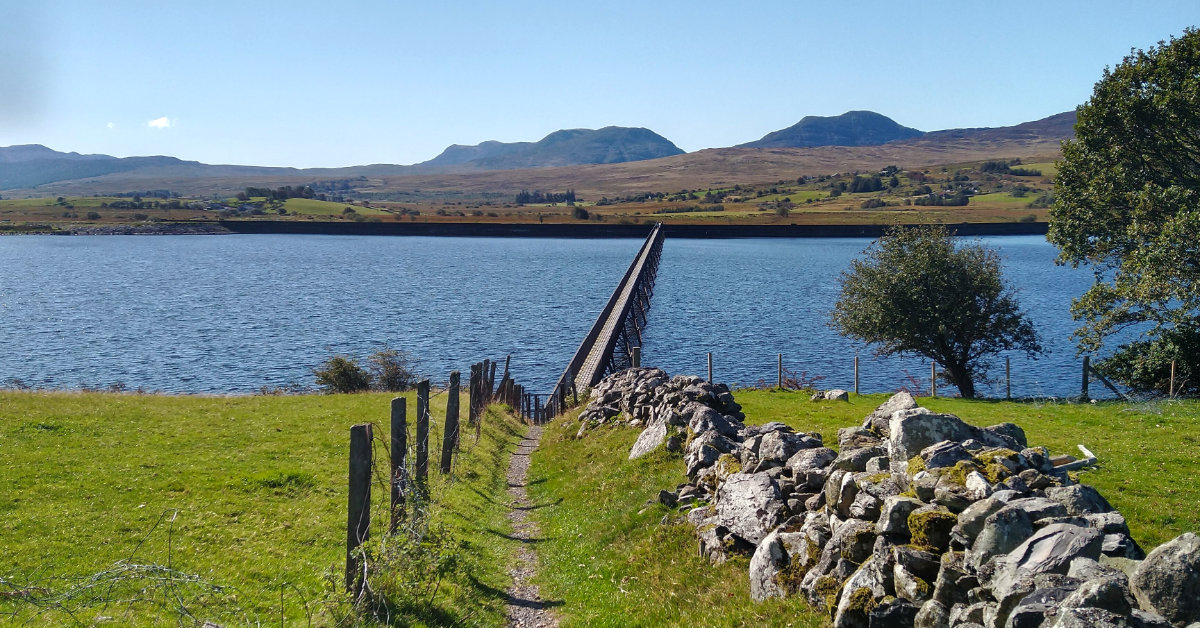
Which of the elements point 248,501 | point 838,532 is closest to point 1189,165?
point 838,532

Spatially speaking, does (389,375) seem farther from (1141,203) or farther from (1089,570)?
(1089,570)

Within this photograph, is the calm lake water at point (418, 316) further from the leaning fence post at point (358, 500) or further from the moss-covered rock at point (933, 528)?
the moss-covered rock at point (933, 528)

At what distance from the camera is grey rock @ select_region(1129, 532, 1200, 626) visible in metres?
7.33

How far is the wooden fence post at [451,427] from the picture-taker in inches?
762

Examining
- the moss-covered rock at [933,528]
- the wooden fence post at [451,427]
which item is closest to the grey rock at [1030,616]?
the moss-covered rock at [933,528]

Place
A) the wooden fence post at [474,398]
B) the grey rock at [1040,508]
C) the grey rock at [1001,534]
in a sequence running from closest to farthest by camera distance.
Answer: the grey rock at [1001,534] → the grey rock at [1040,508] → the wooden fence post at [474,398]

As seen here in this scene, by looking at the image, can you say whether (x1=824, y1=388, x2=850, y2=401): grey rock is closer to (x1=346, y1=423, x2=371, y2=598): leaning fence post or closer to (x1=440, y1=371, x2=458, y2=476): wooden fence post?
(x1=440, y1=371, x2=458, y2=476): wooden fence post

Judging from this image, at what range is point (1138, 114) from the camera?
119ft

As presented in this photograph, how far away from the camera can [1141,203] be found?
3597 centimetres

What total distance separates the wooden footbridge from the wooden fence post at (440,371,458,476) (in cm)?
1499

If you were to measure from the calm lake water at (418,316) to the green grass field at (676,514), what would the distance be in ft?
79.7

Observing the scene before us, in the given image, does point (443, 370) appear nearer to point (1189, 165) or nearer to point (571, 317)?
point (571, 317)

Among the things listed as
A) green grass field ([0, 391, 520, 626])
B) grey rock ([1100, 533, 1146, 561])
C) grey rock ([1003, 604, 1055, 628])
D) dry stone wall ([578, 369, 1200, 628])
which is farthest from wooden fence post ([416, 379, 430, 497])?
grey rock ([1100, 533, 1146, 561])

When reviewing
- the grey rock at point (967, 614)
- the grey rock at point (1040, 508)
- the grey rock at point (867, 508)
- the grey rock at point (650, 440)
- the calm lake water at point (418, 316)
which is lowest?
the calm lake water at point (418, 316)
